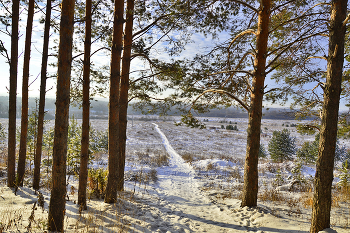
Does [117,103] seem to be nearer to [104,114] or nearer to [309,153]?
[309,153]

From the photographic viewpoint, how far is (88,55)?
510 centimetres

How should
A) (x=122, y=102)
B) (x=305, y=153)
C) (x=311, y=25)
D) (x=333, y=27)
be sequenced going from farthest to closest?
(x=305, y=153) < (x=122, y=102) < (x=311, y=25) < (x=333, y=27)

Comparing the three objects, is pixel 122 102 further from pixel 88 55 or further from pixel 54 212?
pixel 54 212

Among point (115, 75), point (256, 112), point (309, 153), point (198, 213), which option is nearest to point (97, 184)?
point (198, 213)

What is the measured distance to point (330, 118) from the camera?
10.7 feet

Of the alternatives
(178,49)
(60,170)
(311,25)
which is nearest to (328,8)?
Answer: (311,25)

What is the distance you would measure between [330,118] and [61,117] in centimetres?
482

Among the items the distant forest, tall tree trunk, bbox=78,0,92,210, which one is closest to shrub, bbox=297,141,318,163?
the distant forest

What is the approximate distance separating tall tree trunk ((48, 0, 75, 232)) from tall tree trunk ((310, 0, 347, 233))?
15.3 feet

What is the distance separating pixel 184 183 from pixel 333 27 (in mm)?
8206

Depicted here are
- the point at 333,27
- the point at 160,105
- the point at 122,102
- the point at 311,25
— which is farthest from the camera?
the point at 160,105

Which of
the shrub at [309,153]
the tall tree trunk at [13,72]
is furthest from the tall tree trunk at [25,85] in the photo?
the shrub at [309,153]

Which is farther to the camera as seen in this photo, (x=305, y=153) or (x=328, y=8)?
(x=305, y=153)

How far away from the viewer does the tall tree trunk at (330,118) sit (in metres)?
3.23
